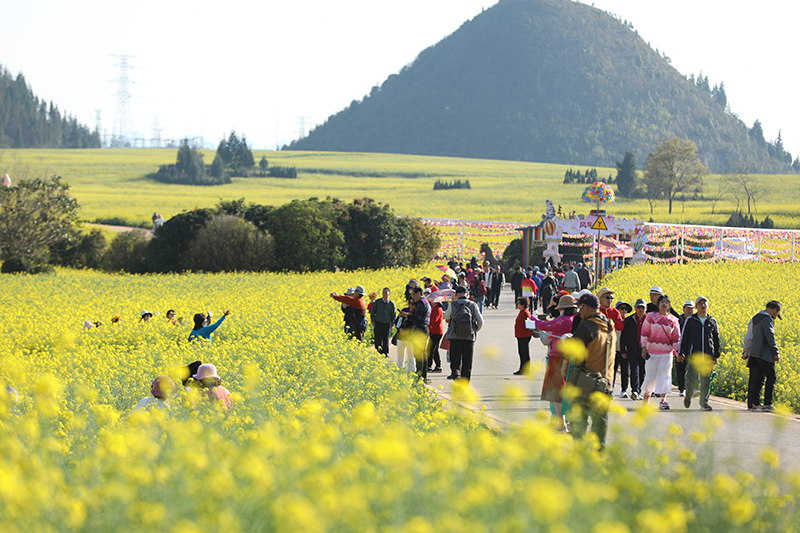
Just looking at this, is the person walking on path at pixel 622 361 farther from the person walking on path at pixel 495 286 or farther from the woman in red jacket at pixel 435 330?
the person walking on path at pixel 495 286

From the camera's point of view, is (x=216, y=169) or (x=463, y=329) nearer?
(x=463, y=329)

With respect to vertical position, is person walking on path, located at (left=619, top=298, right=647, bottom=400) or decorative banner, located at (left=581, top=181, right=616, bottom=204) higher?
decorative banner, located at (left=581, top=181, right=616, bottom=204)

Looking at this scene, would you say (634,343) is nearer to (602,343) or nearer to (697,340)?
(697,340)

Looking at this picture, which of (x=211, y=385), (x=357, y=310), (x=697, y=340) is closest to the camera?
(x=211, y=385)

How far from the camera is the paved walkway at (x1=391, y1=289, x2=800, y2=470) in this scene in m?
5.98

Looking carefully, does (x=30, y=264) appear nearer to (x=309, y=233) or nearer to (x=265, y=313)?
(x=309, y=233)

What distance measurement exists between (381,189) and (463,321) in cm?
10310

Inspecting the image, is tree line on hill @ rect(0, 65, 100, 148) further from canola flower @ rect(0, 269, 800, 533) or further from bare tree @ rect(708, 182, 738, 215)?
canola flower @ rect(0, 269, 800, 533)

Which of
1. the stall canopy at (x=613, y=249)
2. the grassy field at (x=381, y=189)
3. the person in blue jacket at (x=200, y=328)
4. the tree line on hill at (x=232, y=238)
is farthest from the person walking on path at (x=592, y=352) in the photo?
the grassy field at (x=381, y=189)

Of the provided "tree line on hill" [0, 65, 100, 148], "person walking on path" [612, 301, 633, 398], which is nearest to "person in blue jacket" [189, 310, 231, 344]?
"person walking on path" [612, 301, 633, 398]

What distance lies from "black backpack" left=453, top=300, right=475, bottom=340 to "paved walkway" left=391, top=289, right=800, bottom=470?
2.90 feet

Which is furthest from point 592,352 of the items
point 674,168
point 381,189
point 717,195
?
point 717,195

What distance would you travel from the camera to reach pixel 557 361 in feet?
27.7

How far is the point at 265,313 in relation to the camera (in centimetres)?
1781
